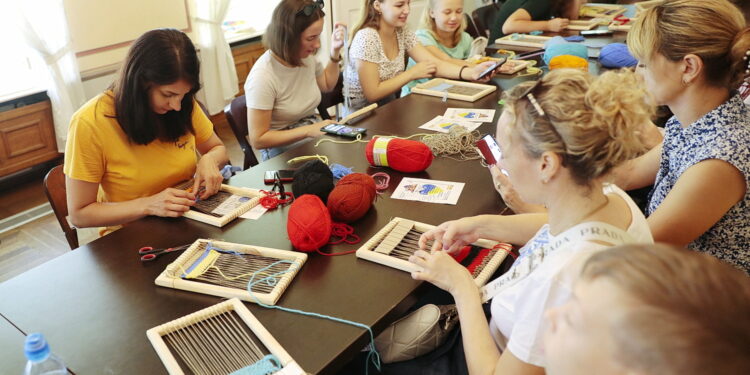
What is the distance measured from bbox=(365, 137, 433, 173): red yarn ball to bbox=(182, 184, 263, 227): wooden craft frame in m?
0.44

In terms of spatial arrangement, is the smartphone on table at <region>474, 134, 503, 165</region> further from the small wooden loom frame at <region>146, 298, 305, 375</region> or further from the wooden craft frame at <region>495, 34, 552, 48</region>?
the wooden craft frame at <region>495, 34, 552, 48</region>

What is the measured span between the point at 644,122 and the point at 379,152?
0.94 metres

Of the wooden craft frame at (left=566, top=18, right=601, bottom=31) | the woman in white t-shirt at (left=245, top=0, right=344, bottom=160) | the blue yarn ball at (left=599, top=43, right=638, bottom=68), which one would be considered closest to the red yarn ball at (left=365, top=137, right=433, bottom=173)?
the woman in white t-shirt at (left=245, top=0, right=344, bottom=160)

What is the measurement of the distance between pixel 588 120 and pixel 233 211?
3.38 feet

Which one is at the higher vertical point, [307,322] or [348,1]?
[348,1]

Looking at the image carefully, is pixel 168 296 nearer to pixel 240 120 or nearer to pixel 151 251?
pixel 151 251

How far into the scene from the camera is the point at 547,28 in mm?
4000

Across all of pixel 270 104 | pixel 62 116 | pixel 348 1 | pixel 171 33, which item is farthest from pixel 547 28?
pixel 62 116

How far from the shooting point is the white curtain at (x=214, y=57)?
4.12 meters

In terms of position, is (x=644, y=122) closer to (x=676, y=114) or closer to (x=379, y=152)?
(x=676, y=114)

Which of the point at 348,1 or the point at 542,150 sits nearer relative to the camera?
the point at 542,150

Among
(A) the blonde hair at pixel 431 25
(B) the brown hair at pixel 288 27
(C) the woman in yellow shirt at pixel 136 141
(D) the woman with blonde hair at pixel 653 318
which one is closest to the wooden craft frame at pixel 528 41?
(A) the blonde hair at pixel 431 25

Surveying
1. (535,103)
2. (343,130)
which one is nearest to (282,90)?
(343,130)

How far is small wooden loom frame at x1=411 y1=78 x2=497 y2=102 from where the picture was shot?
8.48 ft
